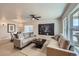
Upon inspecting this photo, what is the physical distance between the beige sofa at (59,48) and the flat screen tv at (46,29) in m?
0.32

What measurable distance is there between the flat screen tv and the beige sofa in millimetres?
319

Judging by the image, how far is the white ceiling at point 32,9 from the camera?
6.79 feet

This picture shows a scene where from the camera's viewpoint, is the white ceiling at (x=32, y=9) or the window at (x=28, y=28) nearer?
the white ceiling at (x=32, y=9)

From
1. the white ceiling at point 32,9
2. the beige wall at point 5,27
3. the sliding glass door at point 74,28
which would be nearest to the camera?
the white ceiling at point 32,9

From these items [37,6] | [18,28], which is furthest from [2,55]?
[37,6]

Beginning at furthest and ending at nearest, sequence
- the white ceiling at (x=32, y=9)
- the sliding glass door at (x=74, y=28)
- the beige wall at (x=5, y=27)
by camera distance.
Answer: the sliding glass door at (x=74, y=28)
the beige wall at (x=5, y=27)
the white ceiling at (x=32, y=9)

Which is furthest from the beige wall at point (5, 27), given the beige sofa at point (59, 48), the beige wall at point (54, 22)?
the beige sofa at point (59, 48)

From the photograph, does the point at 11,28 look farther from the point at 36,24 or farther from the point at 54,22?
the point at 54,22

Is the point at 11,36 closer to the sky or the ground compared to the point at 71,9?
closer to the ground

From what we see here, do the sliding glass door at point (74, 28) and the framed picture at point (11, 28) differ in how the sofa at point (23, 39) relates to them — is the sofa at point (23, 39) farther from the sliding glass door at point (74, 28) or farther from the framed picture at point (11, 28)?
the sliding glass door at point (74, 28)

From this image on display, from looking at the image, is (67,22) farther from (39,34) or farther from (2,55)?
(2,55)

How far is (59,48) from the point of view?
94.9 inches

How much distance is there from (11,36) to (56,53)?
1164 mm

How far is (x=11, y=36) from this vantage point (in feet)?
7.70
